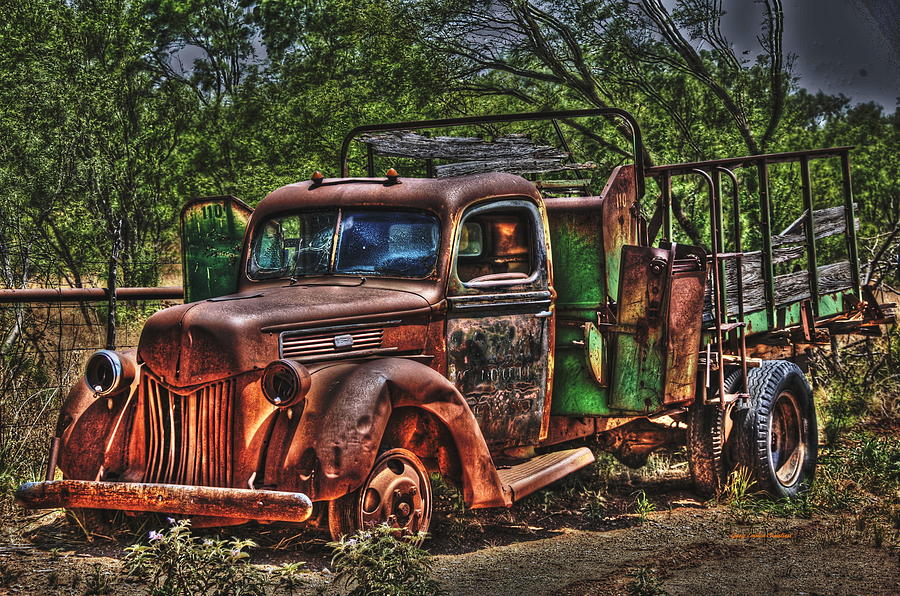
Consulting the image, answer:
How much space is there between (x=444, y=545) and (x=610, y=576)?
1095 millimetres

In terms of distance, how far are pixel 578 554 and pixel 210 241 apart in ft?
10.7

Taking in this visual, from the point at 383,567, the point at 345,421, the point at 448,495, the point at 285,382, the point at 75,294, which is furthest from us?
the point at 75,294

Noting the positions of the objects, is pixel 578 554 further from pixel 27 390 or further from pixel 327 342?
pixel 27 390

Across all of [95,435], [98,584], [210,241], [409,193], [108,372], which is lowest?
[98,584]

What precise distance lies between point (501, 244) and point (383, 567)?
107 inches

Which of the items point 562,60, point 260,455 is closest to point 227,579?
point 260,455

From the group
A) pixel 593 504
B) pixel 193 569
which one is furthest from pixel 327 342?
pixel 593 504

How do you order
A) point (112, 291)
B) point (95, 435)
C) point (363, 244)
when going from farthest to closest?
1. point (112, 291)
2. point (363, 244)
3. point (95, 435)

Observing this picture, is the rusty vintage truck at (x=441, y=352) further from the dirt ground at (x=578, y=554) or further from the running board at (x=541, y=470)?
the dirt ground at (x=578, y=554)

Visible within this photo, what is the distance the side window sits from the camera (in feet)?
20.0

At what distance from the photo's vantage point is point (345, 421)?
448 cm

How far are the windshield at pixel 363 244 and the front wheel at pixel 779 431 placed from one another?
2880 mm

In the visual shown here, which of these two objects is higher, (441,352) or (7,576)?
(441,352)

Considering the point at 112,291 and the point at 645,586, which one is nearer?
the point at 645,586
